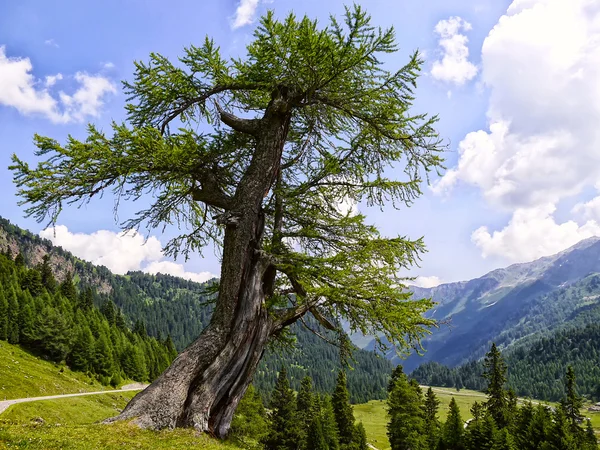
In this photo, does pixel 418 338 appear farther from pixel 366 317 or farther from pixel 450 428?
pixel 450 428

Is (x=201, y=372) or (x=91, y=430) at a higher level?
(x=201, y=372)

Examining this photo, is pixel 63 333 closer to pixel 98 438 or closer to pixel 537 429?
pixel 537 429

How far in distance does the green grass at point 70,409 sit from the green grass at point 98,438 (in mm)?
33308

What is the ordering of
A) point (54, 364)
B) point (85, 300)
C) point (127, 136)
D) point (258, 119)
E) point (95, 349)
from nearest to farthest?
point (127, 136) < point (258, 119) < point (54, 364) < point (95, 349) < point (85, 300)

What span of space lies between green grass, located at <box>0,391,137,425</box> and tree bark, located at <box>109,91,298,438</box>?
33614mm

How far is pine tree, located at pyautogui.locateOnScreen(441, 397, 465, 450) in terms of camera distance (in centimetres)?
5547

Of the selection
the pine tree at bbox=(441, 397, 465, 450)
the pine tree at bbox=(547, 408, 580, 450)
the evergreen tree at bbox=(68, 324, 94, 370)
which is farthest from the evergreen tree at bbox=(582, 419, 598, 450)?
the evergreen tree at bbox=(68, 324, 94, 370)

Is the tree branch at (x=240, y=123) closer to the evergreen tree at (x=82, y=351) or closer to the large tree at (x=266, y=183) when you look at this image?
the large tree at (x=266, y=183)

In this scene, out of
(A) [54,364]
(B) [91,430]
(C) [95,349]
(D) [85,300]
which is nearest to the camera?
(B) [91,430]

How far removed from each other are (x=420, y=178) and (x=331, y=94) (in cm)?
359

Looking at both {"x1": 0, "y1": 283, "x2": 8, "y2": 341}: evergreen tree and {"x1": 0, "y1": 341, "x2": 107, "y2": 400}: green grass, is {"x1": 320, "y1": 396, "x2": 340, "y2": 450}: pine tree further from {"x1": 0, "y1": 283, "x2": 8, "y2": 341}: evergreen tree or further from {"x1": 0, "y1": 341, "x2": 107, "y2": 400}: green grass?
{"x1": 0, "y1": 283, "x2": 8, "y2": 341}: evergreen tree

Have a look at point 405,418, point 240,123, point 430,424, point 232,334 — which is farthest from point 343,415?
point 240,123

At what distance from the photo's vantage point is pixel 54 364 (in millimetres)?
87062

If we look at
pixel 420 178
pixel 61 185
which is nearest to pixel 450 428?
pixel 420 178
